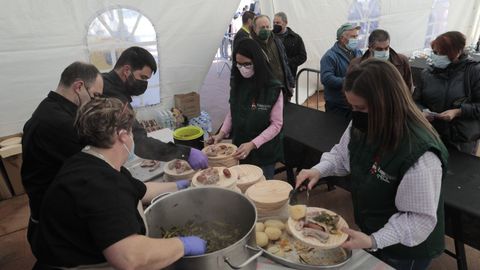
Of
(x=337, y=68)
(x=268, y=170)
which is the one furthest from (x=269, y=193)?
(x=337, y=68)

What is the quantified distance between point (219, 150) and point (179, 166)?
331mm

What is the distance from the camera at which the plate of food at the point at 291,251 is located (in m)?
1.43

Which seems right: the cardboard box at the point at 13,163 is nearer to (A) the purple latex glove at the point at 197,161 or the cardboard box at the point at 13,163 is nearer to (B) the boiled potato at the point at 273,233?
(A) the purple latex glove at the point at 197,161

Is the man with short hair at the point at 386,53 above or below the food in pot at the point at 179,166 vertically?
above

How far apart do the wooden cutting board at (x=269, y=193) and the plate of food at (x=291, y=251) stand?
10cm

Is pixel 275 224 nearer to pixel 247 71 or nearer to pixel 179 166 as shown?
pixel 179 166

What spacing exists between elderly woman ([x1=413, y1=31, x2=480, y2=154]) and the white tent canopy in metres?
3.52

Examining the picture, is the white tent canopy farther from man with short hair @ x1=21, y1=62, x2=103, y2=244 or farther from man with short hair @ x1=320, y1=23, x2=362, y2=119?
man with short hair @ x1=21, y1=62, x2=103, y2=244

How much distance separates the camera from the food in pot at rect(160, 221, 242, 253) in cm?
151

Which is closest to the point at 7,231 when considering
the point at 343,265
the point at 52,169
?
the point at 52,169

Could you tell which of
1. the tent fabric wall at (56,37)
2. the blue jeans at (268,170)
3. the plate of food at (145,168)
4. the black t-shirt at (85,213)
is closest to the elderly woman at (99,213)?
the black t-shirt at (85,213)

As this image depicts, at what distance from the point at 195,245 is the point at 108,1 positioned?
4513 mm

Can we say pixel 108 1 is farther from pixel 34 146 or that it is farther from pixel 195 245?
pixel 195 245

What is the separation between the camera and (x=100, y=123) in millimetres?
1267
